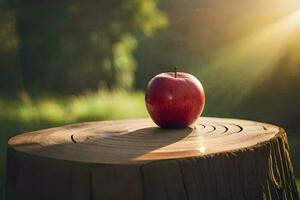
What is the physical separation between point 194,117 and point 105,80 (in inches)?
257

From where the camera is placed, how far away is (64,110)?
25.7 ft

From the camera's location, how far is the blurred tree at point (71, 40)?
8922mm

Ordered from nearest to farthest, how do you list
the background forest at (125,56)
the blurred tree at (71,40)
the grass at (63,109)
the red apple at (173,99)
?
the red apple at (173,99) < the grass at (63,109) < the background forest at (125,56) < the blurred tree at (71,40)

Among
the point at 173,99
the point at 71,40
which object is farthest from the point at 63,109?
the point at 173,99

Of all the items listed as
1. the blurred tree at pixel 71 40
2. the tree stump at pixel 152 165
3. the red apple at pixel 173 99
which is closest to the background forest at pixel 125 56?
the blurred tree at pixel 71 40

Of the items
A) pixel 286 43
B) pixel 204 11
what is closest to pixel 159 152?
pixel 286 43

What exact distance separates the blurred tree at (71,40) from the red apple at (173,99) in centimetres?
647

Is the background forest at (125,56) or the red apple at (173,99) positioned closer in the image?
the red apple at (173,99)

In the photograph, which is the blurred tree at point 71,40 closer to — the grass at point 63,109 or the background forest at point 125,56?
the background forest at point 125,56

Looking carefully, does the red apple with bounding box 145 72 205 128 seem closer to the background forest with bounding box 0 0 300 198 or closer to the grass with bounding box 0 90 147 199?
the grass with bounding box 0 90 147 199

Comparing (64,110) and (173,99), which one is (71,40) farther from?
(173,99)

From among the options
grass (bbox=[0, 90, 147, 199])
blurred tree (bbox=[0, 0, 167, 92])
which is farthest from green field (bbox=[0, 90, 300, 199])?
blurred tree (bbox=[0, 0, 167, 92])

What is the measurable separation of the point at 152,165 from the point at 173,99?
26.0 inches

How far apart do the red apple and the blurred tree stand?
6.47 metres
